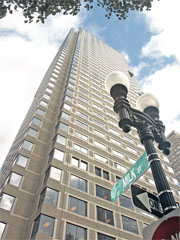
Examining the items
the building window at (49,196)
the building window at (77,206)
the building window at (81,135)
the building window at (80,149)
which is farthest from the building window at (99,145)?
the building window at (49,196)

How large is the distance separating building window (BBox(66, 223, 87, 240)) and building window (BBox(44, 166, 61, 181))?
4877 mm

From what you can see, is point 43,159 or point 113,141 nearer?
point 43,159

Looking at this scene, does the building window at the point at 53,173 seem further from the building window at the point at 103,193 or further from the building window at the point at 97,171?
the building window at the point at 97,171

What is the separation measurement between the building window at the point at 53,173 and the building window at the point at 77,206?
2.56 m

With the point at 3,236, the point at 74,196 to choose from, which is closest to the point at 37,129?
the point at 74,196

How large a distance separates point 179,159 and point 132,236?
67491 millimetres

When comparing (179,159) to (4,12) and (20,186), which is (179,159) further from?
(4,12)

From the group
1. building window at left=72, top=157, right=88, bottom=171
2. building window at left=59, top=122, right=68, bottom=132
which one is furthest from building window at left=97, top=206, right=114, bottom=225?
building window at left=59, top=122, right=68, bottom=132

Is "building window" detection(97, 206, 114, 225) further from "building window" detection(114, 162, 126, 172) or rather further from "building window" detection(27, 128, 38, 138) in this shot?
"building window" detection(27, 128, 38, 138)

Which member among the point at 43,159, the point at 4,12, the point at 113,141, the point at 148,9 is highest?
the point at 113,141

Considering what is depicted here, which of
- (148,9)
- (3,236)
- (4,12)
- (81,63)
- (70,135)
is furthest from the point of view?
(81,63)

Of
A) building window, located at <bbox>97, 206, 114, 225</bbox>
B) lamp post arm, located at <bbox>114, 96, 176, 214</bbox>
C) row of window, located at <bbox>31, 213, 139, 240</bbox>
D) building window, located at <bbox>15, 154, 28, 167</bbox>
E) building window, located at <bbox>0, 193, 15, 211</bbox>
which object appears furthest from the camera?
building window, located at <bbox>15, 154, 28, 167</bbox>

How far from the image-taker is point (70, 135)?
1024 inches

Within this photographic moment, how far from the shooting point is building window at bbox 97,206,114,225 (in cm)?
1823
